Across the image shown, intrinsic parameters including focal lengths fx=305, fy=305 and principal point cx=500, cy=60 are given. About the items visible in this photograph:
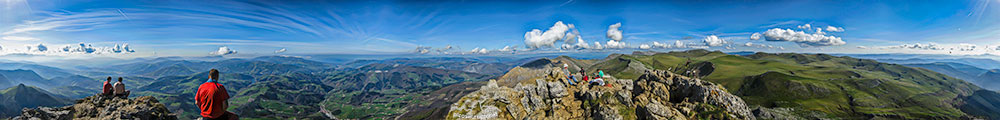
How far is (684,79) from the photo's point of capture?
51.8 m

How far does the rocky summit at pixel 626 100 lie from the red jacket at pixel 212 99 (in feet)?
152

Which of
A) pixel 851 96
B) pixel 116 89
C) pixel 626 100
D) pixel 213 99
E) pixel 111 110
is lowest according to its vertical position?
pixel 851 96

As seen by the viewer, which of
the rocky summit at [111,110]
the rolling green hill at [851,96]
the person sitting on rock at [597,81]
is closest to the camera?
the rocky summit at [111,110]

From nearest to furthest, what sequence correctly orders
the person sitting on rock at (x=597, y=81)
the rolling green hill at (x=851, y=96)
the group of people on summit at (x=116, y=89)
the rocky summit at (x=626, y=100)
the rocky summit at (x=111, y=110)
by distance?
the group of people on summit at (x=116, y=89), the rocky summit at (x=111, y=110), the rocky summit at (x=626, y=100), the person sitting on rock at (x=597, y=81), the rolling green hill at (x=851, y=96)

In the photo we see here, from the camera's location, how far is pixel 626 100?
51219 millimetres

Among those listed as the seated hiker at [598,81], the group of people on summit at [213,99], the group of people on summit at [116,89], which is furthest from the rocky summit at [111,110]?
the seated hiker at [598,81]

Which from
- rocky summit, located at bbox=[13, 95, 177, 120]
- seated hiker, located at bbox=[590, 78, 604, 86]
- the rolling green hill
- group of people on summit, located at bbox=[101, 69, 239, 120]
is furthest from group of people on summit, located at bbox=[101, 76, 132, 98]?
the rolling green hill

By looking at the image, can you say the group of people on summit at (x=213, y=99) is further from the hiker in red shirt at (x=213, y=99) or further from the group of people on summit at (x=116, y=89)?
the group of people on summit at (x=116, y=89)

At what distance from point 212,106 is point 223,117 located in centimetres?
97

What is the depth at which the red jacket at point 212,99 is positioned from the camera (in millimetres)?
9602

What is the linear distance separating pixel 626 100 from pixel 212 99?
51.7 m

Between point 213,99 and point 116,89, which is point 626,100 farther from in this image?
point 116,89

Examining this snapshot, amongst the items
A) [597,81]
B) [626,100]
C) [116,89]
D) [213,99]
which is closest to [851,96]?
[626,100]

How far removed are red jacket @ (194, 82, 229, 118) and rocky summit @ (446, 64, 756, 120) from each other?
46181 mm
